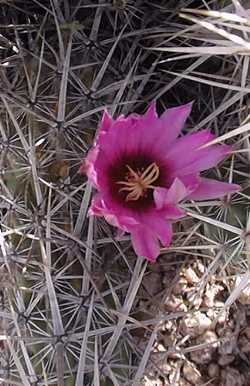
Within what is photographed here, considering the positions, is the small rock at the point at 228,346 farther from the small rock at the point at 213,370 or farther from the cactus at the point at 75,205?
the cactus at the point at 75,205

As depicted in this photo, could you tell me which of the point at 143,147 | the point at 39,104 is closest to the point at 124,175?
the point at 143,147

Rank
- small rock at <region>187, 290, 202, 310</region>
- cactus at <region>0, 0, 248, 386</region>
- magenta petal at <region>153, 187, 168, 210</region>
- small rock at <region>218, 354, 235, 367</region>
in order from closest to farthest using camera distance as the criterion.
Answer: magenta petal at <region>153, 187, 168, 210</region> → cactus at <region>0, 0, 248, 386</region> → small rock at <region>187, 290, 202, 310</region> → small rock at <region>218, 354, 235, 367</region>

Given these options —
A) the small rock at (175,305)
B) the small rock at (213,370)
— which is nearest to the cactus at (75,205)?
the small rock at (175,305)

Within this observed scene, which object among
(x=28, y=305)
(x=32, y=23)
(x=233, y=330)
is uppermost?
(x=32, y=23)

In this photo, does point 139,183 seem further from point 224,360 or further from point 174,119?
point 224,360

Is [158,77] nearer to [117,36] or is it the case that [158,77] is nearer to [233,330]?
[117,36]

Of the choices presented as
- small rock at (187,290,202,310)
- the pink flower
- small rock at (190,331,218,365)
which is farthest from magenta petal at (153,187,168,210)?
small rock at (190,331,218,365)

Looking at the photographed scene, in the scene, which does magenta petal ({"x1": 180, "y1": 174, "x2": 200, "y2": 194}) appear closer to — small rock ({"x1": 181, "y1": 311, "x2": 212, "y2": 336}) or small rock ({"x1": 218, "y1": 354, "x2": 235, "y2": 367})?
small rock ({"x1": 181, "y1": 311, "x2": 212, "y2": 336})
